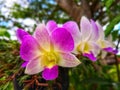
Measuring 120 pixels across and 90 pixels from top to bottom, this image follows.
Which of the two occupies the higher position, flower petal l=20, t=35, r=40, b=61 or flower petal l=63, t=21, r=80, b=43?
flower petal l=63, t=21, r=80, b=43

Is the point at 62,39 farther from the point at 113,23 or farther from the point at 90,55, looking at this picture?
the point at 113,23

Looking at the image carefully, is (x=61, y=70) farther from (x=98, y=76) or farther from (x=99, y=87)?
(x=99, y=87)

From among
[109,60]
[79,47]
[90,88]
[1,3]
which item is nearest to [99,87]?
[90,88]

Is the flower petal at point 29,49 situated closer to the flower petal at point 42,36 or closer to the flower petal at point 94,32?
the flower petal at point 42,36

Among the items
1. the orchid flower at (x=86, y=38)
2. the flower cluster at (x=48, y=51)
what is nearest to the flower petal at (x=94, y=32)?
the orchid flower at (x=86, y=38)

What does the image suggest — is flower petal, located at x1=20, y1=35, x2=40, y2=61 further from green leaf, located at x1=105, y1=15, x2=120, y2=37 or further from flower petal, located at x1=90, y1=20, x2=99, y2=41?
green leaf, located at x1=105, y1=15, x2=120, y2=37

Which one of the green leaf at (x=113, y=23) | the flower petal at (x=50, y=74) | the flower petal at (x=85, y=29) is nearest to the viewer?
the flower petal at (x=50, y=74)

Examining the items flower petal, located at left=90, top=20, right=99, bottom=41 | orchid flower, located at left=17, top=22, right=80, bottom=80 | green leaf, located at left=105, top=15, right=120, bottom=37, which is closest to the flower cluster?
orchid flower, located at left=17, top=22, right=80, bottom=80
